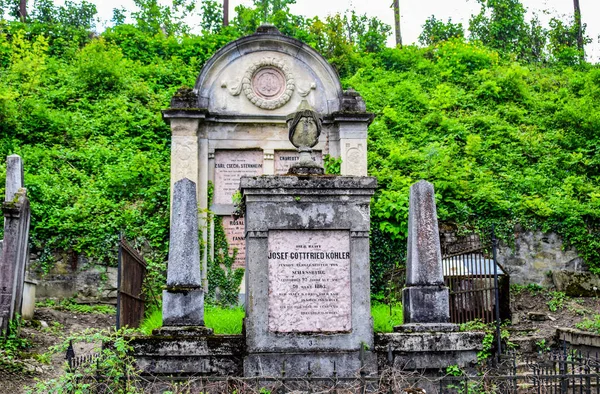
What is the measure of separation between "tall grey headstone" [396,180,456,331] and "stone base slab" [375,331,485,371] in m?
0.14

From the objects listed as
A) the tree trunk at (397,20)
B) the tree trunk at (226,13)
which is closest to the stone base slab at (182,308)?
the tree trunk at (226,13)

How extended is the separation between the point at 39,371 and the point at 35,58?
472 inches

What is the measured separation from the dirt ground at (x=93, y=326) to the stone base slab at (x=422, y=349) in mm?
3967

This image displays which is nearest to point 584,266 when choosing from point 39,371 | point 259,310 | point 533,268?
point 533,268

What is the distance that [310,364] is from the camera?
21.8ft

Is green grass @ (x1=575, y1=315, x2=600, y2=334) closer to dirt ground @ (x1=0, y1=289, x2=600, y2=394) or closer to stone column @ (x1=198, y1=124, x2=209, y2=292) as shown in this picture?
dirt ground @ (x1=0, y1=289, x2=600, y2=394)

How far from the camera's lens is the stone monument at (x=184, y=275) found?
22.0ft

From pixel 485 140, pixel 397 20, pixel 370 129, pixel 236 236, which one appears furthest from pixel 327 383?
pixel 397 20

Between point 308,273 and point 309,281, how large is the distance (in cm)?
8

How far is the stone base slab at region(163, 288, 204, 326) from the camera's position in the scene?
6691 mm

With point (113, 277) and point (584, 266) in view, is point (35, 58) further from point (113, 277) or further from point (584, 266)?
point (584, 266)

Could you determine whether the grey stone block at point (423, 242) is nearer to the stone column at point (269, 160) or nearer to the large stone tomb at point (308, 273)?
the large stone tomb at point (308, 273)

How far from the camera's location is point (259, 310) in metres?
6.71

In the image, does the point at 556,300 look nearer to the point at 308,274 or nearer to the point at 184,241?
the point at 308,274
